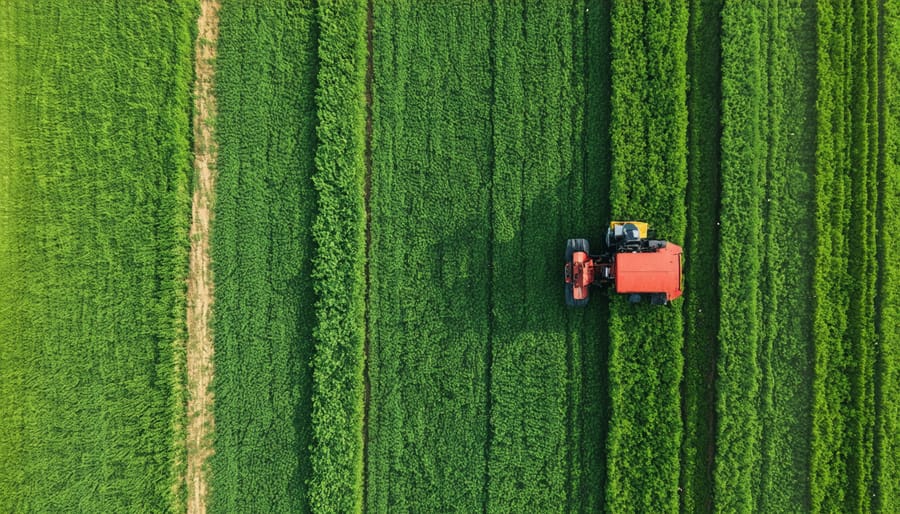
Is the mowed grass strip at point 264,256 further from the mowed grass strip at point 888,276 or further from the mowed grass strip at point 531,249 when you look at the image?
the mowed grass strip at point 888,276

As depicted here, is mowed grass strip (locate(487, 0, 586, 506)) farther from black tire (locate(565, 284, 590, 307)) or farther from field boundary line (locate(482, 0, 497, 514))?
black tire (locate(565, 284, 590, 307))

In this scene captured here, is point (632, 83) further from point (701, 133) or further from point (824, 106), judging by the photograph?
point (824, 106)

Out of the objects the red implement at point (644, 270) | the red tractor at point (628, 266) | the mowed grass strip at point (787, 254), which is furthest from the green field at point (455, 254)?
the red implement at point (644, 270)

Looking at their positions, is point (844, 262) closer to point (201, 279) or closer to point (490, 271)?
point (490, 271)

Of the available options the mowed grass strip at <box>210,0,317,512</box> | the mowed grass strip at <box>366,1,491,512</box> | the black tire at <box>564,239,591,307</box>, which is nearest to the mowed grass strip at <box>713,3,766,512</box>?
the black tire at <box>564,239,591,307</box>

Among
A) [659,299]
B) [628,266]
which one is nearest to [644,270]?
[628,266]

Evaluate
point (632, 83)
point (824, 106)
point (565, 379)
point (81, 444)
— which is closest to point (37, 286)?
point (81, 444)
